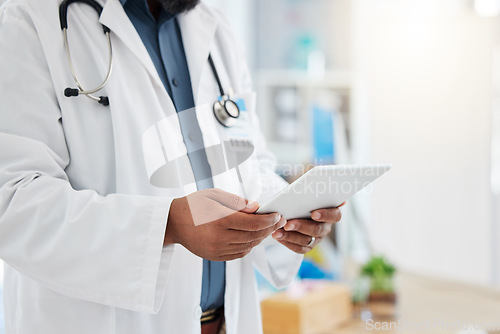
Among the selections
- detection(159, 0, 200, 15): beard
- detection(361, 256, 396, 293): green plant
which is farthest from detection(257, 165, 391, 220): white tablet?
detection(361, 256, 396, 293): green plant

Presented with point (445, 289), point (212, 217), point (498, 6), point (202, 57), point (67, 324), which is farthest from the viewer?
point (498, 6)

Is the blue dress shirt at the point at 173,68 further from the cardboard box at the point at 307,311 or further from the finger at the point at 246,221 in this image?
the cardboard box at the point at 307,311

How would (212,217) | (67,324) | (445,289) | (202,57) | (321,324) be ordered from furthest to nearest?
(445,289) < (321,324) < (202,57) < (67,324) < (212,217)

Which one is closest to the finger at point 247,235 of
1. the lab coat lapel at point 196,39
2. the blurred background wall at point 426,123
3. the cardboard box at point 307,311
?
the lab coat lapel at point 196,39

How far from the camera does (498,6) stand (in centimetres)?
279

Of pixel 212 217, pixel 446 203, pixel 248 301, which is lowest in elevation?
pixel 446 203

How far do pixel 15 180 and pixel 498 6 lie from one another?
2.81 m

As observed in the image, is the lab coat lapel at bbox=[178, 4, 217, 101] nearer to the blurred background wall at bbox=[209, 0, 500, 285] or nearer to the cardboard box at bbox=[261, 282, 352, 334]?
the cardboard box at bbox=[261, 282, 352, 334]

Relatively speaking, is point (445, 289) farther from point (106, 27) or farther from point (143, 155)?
point (106, 27)

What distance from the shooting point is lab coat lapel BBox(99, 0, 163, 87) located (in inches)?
34.3

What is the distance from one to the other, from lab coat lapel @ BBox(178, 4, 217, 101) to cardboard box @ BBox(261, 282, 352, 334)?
0.64m

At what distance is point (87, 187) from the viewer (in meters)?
0.82

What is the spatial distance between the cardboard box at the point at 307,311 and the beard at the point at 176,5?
764mm

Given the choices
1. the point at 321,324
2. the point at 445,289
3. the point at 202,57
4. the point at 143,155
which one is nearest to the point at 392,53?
the point at 445,289
